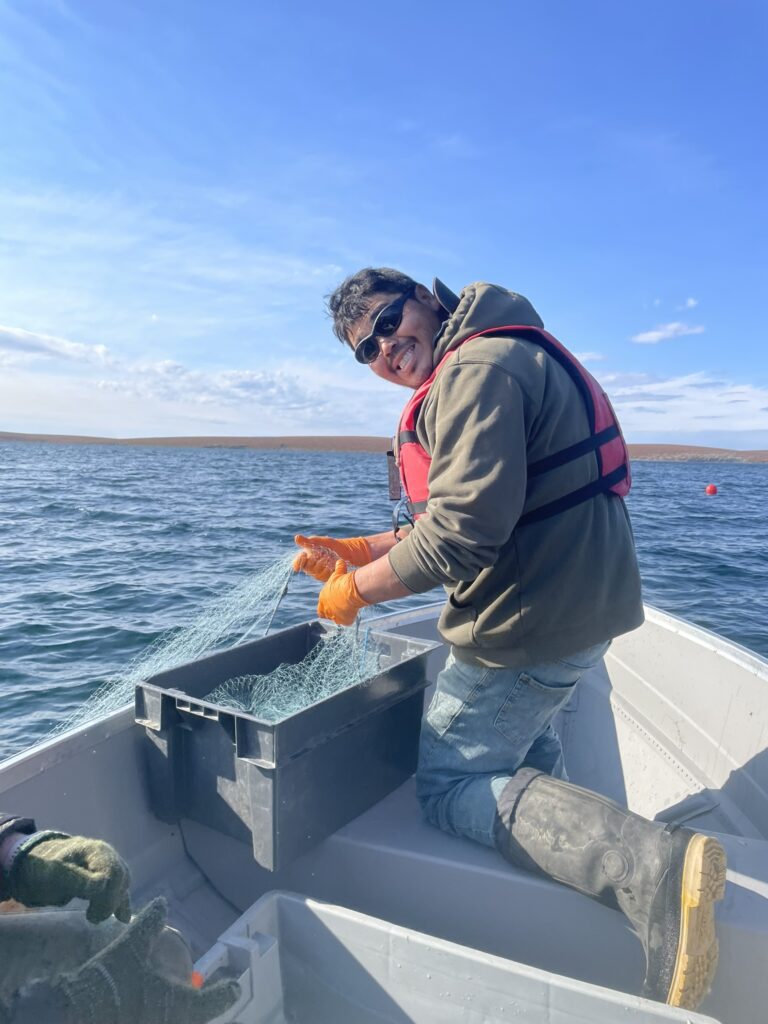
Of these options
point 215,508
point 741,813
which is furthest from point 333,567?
point 215,508

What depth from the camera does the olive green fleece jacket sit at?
85.9 inches

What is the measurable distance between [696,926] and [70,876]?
1.62 metres

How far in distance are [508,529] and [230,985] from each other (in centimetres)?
144

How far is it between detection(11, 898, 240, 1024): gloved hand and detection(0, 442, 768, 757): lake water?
442 centimetres

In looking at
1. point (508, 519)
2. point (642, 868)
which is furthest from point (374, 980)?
point (508, 519)

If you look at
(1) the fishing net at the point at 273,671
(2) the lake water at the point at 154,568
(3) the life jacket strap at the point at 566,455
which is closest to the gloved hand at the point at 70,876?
(1) the fishing net at the point at 273,671

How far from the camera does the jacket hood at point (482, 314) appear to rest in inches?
96.7

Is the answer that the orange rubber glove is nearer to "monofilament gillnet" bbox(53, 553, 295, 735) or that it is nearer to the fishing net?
the fishing net

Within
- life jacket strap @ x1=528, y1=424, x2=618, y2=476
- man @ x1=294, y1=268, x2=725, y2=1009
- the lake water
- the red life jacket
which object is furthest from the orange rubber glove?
the lake water

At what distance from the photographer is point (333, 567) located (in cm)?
321

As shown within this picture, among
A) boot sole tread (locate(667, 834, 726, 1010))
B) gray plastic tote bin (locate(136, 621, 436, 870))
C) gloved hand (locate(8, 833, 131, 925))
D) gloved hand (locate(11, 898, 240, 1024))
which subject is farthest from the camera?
gray plastic tote bin (locate(136, 621, 436, 870))

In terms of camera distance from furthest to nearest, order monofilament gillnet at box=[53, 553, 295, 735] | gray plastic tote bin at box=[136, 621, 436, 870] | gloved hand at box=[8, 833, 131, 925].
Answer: monofilament gillnet at box=[53, 553, 295, 735], gray plastic tote bin at box=[136, 621, 436, 870], gloved hand at box=[8, 833, 131, 925]

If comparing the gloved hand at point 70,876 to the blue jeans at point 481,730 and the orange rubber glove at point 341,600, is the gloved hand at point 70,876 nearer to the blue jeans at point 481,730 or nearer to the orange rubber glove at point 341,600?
the orange rubber glove at point 341,600

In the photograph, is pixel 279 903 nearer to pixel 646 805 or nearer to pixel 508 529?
pixel 508 529
